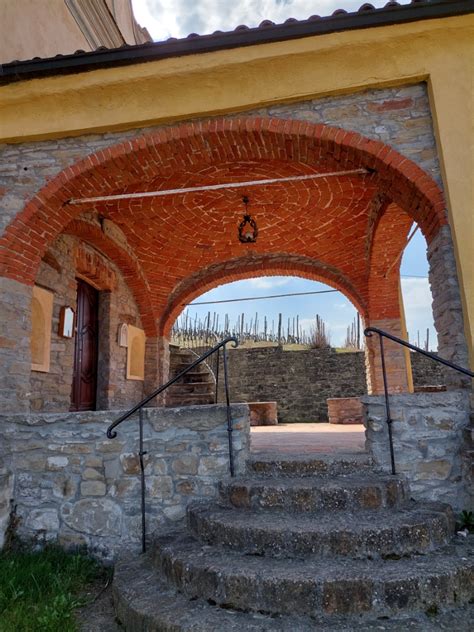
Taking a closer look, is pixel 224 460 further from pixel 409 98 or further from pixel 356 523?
pixel 409 98

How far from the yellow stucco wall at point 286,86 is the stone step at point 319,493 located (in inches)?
59.4

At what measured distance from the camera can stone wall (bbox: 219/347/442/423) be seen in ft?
41.9

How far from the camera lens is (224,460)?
3414 mm

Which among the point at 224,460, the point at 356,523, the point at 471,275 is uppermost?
the point at 471,275

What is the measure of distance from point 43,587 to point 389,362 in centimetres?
639

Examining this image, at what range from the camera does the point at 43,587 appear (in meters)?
2.84

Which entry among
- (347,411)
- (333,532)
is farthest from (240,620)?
(347,411)

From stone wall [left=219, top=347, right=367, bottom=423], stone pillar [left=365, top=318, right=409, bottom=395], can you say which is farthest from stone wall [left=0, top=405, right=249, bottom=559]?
stone wall [left=219, top=347, right=367, bottom=423]

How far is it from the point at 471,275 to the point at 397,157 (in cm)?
124

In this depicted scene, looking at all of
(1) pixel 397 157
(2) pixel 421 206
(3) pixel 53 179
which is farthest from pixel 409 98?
(3) pixel 53 179

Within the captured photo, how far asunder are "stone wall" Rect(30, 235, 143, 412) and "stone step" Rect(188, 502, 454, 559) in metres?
3.30

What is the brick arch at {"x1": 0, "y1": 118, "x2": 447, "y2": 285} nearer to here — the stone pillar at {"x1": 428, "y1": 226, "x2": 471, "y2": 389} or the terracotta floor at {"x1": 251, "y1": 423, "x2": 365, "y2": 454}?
the stone pillar at {"x1": 428, "y1": 226, "x2": 471, "y2": 389}

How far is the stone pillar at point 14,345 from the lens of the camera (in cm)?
392

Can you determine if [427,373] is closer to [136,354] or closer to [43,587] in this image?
[136,354]
